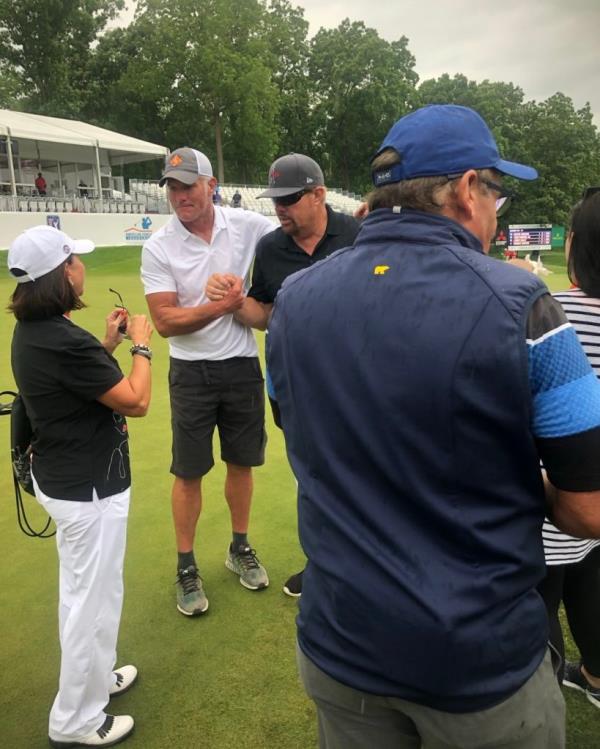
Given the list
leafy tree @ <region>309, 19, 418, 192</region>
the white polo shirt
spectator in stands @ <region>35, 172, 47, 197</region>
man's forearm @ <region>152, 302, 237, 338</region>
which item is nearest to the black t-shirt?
man's forearm @ <region>152, 302, 237, 338</region>

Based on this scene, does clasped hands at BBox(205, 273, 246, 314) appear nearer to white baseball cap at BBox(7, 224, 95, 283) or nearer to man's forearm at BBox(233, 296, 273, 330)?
man's forearm at BBox(233, 296, 273, 330)

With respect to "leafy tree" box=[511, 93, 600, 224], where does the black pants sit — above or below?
below

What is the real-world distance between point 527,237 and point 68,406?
71.7 ft

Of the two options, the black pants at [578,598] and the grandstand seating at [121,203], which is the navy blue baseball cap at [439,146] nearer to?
the black pants at [578,598]

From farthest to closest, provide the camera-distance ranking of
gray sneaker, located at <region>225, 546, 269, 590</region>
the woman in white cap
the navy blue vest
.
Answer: gray sneaker, located at <region>225, 546, 269, 590</region>, the woman in white cap, the navy blue vest

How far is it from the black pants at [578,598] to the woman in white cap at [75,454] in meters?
1.74

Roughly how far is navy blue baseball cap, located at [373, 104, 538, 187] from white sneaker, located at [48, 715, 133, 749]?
2411mm

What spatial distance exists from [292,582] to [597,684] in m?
1.59

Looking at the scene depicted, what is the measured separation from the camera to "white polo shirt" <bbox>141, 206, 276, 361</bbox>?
348 centimetres

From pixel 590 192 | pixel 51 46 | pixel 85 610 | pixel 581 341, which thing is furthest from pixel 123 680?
pixel 51 46

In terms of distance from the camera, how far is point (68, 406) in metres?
2.43

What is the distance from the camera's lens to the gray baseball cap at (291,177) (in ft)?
10.8

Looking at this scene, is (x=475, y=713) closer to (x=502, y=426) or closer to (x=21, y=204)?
(x=502, y=426)

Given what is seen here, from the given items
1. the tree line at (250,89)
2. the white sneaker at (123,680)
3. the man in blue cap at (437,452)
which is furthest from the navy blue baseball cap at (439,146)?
the tree line at (250,89)
